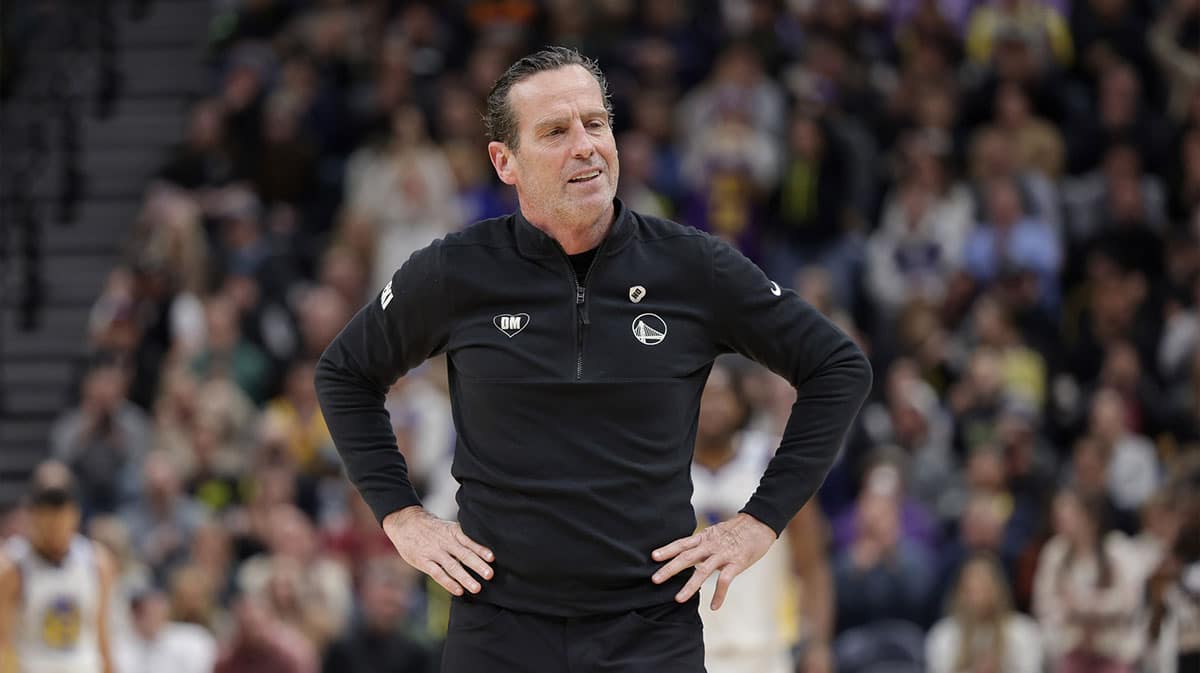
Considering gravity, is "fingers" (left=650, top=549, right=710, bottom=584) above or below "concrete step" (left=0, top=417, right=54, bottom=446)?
above

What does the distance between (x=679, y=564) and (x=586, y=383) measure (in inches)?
18.6

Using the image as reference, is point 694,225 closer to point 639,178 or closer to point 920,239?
point 639,178

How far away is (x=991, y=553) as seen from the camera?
11.2 m

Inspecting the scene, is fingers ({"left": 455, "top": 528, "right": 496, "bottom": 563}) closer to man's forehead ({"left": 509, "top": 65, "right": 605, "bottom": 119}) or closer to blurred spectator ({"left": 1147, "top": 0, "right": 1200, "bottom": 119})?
man's forehead ({"left": 509, "top": 65, "right": 605, "bottom": 119})

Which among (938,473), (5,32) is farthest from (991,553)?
(5,32)

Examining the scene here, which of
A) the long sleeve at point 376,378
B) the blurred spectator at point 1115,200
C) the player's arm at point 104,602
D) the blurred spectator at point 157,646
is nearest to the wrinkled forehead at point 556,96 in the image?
the long sleeve at point 376,378

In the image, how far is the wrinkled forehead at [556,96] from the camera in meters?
4.48

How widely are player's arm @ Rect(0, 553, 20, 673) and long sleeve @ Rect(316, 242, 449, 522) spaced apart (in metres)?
5.82

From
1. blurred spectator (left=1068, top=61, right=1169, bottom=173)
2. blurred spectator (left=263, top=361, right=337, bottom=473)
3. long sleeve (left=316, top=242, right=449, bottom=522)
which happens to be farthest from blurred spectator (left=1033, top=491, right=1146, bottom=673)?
long sleeve (left=316, top=242, right=449, bottom=522)

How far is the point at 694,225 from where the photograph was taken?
14.3 m

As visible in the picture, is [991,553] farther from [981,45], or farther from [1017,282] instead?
[981,45]

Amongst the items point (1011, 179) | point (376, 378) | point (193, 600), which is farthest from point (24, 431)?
point (376, 378)

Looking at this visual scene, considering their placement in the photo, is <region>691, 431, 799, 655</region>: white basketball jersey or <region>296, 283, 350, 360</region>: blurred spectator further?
<region>296, 283, 350, 360</region>: blurred spectator

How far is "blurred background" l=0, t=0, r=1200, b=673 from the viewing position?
1133cm
